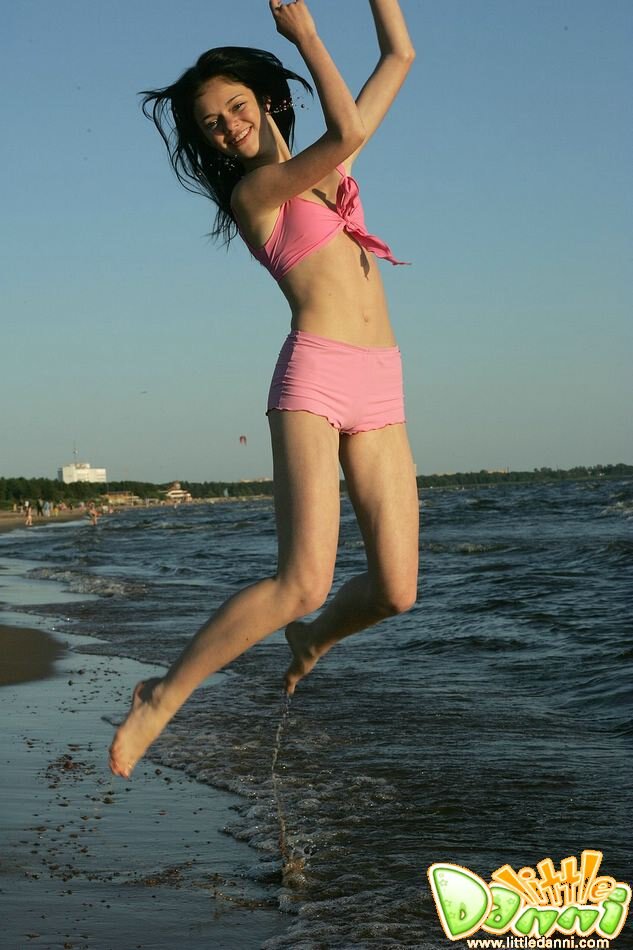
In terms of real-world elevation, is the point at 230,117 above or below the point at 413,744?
above

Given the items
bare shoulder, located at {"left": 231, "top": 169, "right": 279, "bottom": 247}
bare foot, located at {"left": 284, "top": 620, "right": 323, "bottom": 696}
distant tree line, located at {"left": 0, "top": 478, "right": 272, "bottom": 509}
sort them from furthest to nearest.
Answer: distant tree line, located at {"left": 0, "top": 478, "right": 272, "bottom": 509}, bare foot, located at {"left": 284, "top": 620, "right": 323, "bottom": 696}, bare shoulder, located at {"left": 231, "top": 169, "right": 279, "bottom": 247}

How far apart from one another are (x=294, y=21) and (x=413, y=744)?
3847 millimetres

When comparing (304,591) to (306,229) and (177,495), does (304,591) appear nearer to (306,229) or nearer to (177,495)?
(306,229)

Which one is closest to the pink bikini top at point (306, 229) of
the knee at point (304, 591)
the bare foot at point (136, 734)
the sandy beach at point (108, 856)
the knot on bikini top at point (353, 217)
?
the knot on bikini top at point (353, 217)

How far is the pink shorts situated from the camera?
3303 mm

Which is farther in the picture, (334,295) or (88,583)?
(88,583)

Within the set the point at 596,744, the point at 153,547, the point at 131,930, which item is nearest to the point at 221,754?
the point at 596,744

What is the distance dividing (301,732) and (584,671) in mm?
2551

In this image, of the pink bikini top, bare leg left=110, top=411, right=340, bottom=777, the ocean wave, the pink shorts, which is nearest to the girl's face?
the pink bikini top

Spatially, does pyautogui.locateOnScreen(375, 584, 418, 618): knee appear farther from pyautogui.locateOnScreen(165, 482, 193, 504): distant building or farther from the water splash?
pyautogui.locateOnScreen(165, 482, 193, 504): distant building

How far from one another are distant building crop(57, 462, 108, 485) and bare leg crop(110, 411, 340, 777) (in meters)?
151

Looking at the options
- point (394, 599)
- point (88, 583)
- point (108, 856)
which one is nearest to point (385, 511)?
point (394, 599)

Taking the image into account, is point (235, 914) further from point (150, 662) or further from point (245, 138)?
point (150, 662)

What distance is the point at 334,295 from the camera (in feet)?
11.2
